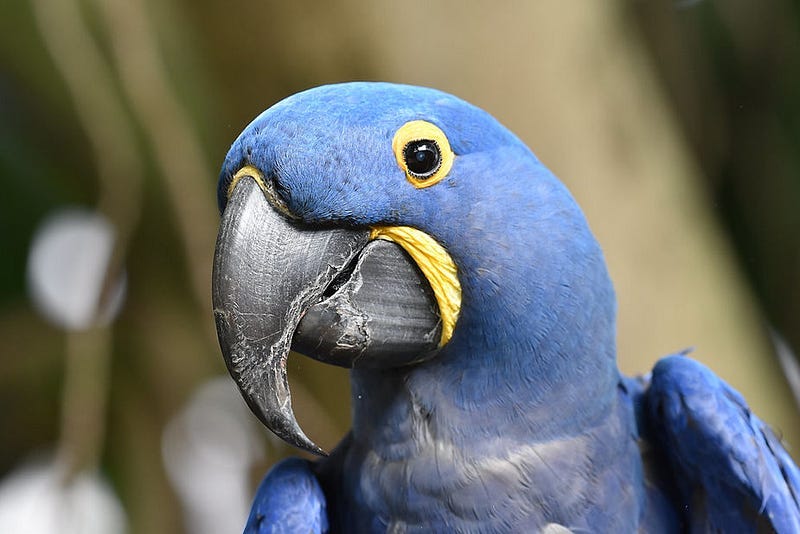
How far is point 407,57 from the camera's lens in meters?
1.48

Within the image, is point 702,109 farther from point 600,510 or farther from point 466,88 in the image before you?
point 600,510

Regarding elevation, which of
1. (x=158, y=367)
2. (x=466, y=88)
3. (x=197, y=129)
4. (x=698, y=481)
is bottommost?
(x=698, y=481)

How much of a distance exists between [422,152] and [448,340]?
189 millimetres

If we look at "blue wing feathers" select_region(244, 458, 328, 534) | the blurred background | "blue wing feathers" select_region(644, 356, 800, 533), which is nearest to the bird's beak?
"blue wing feathers" select_region(244, 458, 328, 534)

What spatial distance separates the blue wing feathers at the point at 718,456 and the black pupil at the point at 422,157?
397mm

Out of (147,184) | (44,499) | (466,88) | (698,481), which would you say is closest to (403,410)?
(698,481)

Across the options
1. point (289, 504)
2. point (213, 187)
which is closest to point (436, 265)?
point (289, 504)

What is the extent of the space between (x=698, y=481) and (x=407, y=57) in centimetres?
87

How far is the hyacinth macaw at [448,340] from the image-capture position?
75 cm

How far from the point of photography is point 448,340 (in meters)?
0.84

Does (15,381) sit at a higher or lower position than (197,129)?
lower

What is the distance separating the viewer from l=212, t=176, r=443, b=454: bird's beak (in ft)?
2.43

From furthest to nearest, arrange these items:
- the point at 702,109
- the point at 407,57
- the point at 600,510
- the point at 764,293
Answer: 1. the point at 702,109
2. the point at 764,293
3. the point at 407,57
4. the point at 600,510

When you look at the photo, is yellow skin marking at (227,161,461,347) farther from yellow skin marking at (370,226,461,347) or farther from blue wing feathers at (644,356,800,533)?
blue wing feathers at (644,356,800,533)
